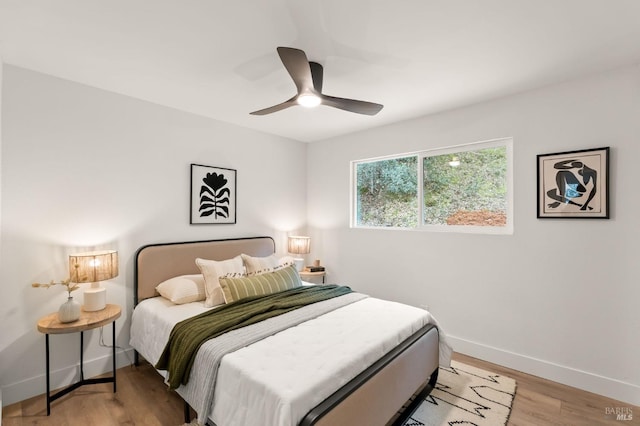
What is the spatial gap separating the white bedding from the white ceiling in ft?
6.44

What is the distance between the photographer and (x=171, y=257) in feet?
9.96

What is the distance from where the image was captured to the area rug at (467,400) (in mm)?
2072

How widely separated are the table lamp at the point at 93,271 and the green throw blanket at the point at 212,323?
0.79m

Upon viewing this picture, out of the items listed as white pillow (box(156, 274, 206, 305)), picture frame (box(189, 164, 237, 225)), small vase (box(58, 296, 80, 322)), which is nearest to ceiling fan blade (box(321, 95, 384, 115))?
picture frame (box(189, 164, 237, 225))

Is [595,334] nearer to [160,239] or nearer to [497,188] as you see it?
[497,188]

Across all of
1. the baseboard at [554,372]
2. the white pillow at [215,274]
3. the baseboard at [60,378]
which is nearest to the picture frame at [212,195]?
the white pillow at [215,274]

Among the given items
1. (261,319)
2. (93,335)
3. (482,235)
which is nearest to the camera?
(261,319)

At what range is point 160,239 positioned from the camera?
3.08 meters

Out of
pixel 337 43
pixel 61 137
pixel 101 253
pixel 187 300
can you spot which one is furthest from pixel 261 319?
pixel 61 137

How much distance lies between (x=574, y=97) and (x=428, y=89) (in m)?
1.19

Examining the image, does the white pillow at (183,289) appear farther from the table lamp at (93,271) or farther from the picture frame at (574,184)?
the picture frame at (574,184)

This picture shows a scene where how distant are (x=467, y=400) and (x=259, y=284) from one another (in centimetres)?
195

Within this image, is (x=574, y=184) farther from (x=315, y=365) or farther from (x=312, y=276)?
(x=312, y=276)

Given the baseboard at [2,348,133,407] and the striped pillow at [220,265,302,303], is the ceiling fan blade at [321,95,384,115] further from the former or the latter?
the baseboard at [2,348,133,407]
